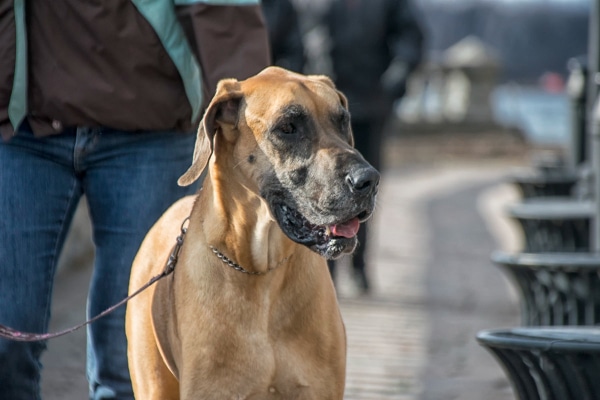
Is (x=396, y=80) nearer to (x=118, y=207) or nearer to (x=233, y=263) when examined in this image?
(x=118, y=207)

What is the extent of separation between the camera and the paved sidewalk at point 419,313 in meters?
5.99

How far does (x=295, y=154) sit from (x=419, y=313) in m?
4.94

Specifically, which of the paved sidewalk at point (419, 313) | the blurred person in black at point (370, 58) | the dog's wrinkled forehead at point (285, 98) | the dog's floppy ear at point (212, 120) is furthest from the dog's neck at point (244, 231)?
the blurred person in black at point (370, 58)

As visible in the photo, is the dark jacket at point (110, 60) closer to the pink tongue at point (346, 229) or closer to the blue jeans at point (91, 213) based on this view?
the blue jeans at point (91, 213)

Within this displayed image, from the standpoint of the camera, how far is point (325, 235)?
10.6 feet

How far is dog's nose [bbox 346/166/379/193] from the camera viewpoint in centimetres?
313

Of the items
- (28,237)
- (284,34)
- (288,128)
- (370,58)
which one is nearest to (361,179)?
(288,128)

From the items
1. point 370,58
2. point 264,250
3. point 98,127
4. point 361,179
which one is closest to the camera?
point 361,179

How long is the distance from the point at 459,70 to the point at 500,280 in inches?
674

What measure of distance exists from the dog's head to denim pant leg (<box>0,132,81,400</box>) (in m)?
0.55

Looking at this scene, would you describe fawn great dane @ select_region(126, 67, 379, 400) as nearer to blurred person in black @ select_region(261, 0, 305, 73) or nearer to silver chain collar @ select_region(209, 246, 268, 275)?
silver chain collar @ select_region(209, 246, 268, 275)

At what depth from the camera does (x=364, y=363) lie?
21.4ft

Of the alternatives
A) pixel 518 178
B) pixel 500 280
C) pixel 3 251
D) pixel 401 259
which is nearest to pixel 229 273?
pixel 3 251

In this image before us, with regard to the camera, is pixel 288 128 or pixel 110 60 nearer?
pixel 288 128
